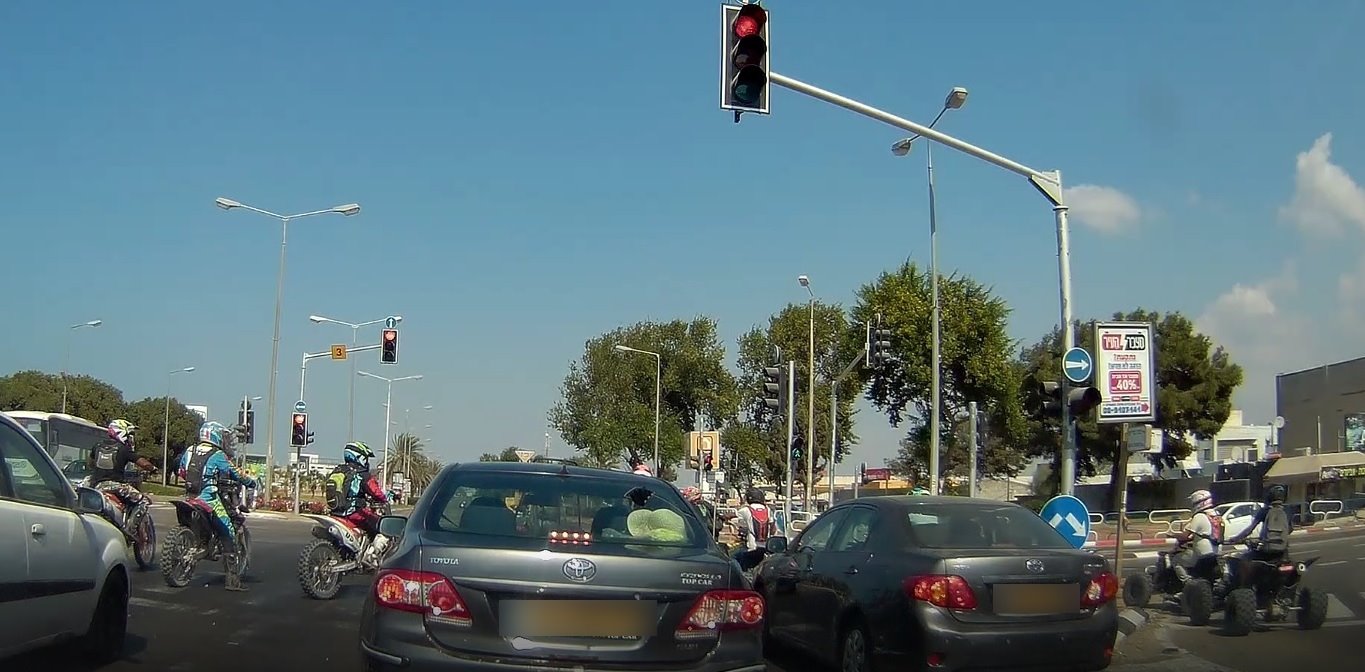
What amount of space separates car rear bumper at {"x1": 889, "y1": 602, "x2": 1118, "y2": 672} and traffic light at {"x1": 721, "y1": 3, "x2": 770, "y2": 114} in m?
5.80

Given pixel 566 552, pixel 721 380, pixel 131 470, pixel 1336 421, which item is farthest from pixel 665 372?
pixel 566 552

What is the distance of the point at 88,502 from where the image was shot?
745 cm

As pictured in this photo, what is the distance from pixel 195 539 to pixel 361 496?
6.07 ft

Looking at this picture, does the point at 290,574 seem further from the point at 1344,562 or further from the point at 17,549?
the point at 1344,562

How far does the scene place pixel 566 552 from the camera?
5.11 m

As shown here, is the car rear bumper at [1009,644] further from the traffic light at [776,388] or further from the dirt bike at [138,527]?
the traffic light at [776,388]

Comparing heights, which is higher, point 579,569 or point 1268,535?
point 579,569

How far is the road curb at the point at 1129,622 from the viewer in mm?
10941

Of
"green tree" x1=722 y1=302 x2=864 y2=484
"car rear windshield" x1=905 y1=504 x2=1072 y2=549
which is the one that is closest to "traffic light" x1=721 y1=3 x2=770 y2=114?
"car rear windshield" x1=905 y1=504 x2=1072 y2=549

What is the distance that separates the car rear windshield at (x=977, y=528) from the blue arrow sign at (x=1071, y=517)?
10.7ft

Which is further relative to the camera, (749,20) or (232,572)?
(232,572)

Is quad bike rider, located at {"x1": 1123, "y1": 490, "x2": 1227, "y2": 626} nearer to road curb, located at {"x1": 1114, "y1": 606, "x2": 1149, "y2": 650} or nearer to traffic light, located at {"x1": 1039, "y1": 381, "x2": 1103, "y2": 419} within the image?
road curb, located at {"x1": 1114, "y1": 606, "x2": 1149, "y2": 650}

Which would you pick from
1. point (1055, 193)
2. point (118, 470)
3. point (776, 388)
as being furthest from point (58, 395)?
point (1055, 193)

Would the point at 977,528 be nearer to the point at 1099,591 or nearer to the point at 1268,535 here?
the point at 1099,591
